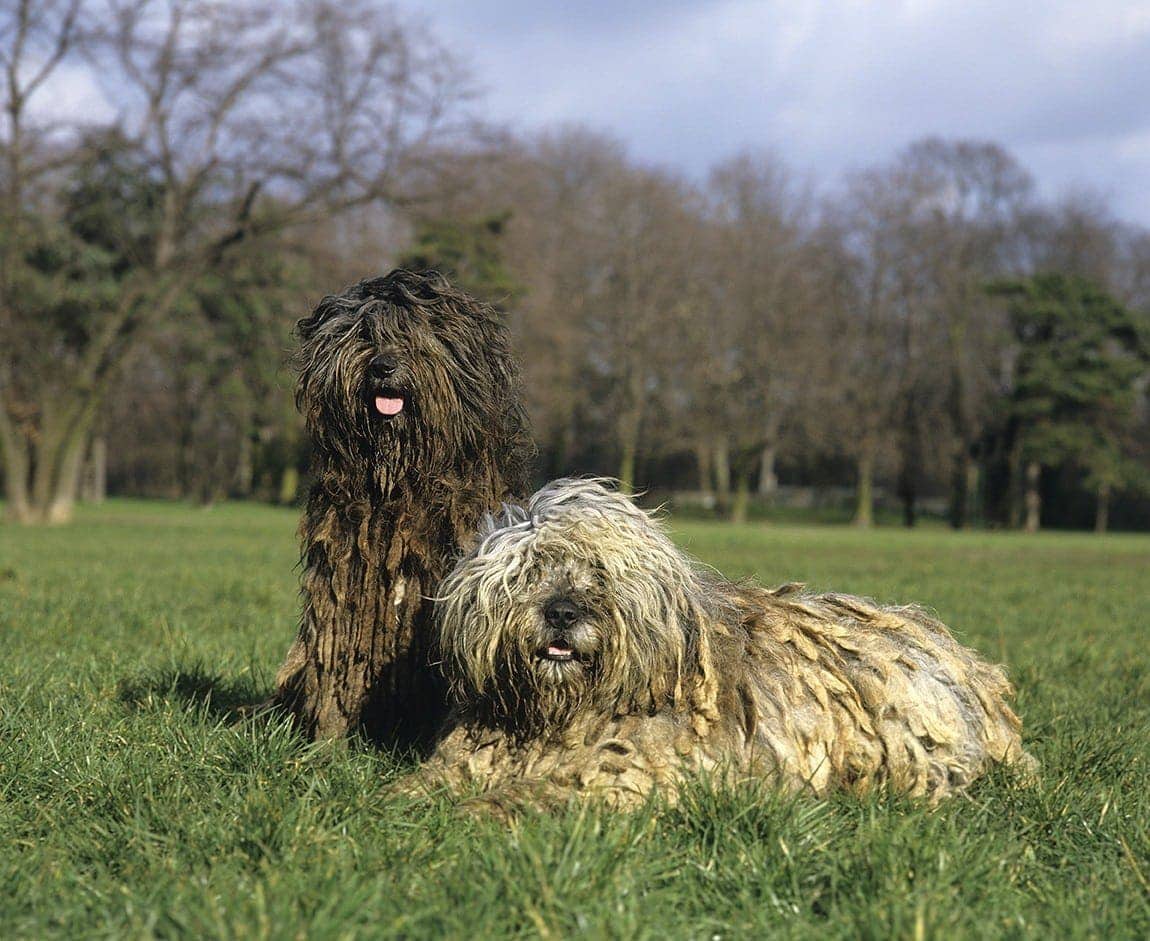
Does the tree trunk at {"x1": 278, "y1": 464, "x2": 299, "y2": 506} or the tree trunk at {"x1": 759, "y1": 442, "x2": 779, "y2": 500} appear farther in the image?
the tree trunk at {"x1": 278, "y1": 464, "x2": 299, "y2": 506}

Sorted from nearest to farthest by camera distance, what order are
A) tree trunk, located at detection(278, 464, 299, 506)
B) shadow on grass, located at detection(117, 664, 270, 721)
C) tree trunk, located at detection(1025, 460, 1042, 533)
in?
1. shadow on grass, located at detection(117, 664, 270, 721)
2. tree trunk, located at detection(278, 464, 299, 506)
3. tree trunk, located at detection(1025, 460, 1042, 533)

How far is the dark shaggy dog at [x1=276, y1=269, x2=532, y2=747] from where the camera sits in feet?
15.0

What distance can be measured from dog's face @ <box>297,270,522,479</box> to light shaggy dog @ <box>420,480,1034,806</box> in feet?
1.64

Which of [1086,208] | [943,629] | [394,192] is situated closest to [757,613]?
[943,629]

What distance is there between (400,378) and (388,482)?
1.38 feet

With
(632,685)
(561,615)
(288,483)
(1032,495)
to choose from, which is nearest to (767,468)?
(1032,495)

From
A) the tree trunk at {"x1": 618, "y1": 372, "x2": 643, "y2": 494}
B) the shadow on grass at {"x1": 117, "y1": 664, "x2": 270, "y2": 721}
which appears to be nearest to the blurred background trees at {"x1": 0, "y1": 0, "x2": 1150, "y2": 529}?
the tree trunk at {"x1": 618, "y1": 372, "x2": 643, "y2": 494}

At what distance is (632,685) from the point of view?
13.0ft

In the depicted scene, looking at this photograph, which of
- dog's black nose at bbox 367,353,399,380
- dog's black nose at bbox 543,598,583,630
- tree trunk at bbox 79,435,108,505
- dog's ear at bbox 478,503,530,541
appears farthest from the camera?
tree trunk at bbox 79,435,108,505

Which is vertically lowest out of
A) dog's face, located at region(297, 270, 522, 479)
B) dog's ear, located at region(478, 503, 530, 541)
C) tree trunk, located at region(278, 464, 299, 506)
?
tree trunk, located at region(278, 464, 299, 506)

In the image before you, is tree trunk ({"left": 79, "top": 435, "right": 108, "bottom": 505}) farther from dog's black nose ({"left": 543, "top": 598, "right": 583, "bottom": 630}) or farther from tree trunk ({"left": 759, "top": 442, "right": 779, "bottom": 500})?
dog's black nose ({"left": 543, "top": 598, "right": 583, "bottom": 630})

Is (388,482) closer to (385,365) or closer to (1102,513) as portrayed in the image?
(385,365)

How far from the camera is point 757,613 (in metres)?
4.65

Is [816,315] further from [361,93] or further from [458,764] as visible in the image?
[458,764]
